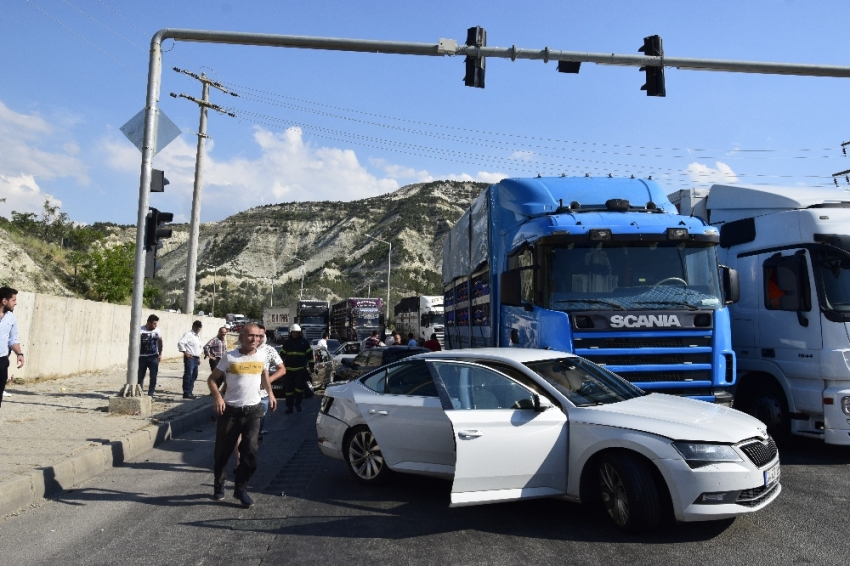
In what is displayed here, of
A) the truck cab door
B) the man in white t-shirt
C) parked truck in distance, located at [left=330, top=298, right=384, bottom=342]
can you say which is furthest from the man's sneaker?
parked truck in distance, located at [left=330, top=298, right=384, bottom=342]

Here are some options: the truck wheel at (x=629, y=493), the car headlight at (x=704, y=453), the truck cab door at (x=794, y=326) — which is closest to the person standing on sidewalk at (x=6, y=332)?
the truck wheel at (x=629, y=493)

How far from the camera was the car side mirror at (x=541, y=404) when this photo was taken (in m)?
6.07

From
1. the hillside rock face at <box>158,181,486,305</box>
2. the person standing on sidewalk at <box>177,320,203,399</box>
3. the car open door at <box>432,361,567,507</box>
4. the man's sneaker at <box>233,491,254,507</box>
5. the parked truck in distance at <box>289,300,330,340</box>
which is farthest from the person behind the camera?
the hillside rock face at <box>158,181,486,305</box>

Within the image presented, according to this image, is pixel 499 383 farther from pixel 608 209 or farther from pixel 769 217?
pixel 769 217

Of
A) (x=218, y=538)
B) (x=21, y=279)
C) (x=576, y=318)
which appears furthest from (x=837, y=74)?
(x=21, y=279)

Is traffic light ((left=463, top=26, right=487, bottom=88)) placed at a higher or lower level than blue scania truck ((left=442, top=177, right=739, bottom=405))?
higher

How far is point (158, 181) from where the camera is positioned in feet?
41.3

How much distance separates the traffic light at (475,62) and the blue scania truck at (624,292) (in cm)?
260

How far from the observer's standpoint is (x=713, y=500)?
17.6ft

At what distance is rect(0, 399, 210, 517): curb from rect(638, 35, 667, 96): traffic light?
9.63 m

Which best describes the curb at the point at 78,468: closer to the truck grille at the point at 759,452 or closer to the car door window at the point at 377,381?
the car door window at the point at 377,381

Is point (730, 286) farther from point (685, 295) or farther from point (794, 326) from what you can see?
point (794, 326)

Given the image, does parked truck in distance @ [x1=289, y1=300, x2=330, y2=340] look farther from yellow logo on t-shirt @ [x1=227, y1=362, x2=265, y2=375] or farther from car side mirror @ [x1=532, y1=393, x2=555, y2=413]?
car side mirror @ [x1=532, y1=393, x2=555, y2=413]

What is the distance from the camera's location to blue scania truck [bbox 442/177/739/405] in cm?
849
